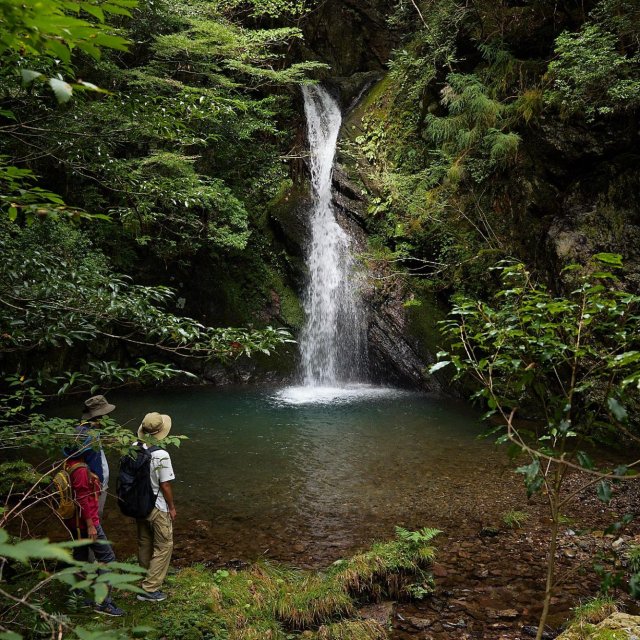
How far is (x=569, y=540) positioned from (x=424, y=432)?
4001 mm

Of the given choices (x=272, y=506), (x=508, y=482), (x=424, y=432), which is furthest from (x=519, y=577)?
(x=424, y=432)

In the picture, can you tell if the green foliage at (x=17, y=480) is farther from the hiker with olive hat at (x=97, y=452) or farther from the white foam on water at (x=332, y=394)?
the white foam on water at (x=332, y=394)

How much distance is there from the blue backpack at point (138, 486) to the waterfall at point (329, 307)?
994cm

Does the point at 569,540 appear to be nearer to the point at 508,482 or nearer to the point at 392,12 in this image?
the point at 508,482

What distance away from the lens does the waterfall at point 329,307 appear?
13719 mm

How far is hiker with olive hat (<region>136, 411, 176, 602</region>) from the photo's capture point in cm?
389

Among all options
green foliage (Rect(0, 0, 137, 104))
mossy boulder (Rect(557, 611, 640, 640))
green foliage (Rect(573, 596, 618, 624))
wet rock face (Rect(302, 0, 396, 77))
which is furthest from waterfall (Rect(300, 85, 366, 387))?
green foliage (Rect(0, 0, 137, 104))

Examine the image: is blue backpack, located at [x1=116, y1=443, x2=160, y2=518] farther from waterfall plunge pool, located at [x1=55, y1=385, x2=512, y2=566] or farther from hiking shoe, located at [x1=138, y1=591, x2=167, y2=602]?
waterfall plunge pool, located at [x1=55, y1=385, x2=512, y2=566]

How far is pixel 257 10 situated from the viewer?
43.1 ft

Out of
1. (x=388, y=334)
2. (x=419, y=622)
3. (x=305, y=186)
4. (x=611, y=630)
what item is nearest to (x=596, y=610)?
(x=611, y=630)

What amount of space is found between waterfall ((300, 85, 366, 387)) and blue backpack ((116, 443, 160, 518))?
9.94m

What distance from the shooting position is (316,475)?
281 inches

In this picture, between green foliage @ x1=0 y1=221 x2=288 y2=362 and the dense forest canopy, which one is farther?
green foliage @ x1=0 y1=221 x2=288 y2=362

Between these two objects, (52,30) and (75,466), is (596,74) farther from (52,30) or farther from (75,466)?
(75,466)
